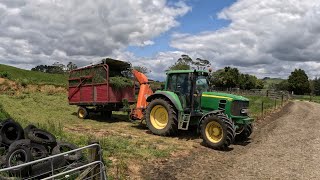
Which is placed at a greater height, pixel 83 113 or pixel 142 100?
pixel 142 100

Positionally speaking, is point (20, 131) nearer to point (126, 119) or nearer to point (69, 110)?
→ point (126, 119)

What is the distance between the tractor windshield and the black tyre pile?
6370mm

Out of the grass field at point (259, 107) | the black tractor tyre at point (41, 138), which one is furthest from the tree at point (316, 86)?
the black tractor tyre at point (41, 138)

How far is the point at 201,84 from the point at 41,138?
7.00 m

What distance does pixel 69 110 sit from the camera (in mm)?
20938

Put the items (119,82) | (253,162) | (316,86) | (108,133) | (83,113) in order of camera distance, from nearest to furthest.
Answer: (253,162) < (108,133) < (119,82) < (83,113) < (316,86)

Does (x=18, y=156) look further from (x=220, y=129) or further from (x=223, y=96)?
(x=223, y=96)

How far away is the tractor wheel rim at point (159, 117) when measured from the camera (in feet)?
46.4

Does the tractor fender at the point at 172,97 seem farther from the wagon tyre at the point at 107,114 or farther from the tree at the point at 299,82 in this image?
the tree at the point at 299,82

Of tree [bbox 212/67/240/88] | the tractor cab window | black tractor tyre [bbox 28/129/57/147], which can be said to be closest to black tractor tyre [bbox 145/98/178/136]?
the tractor cab window

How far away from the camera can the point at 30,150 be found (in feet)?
24.7

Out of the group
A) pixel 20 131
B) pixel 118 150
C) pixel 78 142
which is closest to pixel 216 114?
pixel 118 150

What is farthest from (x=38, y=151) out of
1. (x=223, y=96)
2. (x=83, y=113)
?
(x=83, y=113)

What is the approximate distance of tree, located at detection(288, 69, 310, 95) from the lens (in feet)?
305
